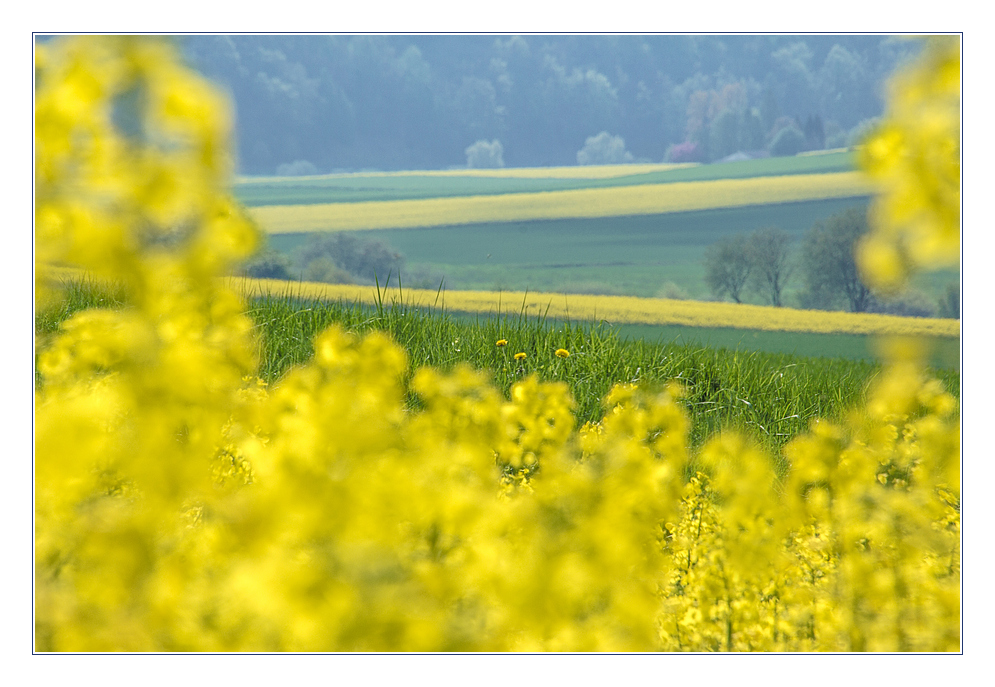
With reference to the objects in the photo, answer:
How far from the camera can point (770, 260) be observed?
149 inches

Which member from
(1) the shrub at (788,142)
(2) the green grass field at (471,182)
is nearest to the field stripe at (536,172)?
(2) the green grass field at (471,182)

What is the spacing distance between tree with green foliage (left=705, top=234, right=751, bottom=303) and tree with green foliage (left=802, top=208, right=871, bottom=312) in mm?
317

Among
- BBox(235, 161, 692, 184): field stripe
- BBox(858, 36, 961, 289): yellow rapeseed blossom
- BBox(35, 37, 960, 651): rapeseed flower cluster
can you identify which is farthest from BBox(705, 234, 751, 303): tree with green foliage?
BBox(35, 37, 960, 651): rapeseed flower cluster

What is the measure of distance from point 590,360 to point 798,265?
123cm

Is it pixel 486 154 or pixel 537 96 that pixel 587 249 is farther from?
pixel 537 96

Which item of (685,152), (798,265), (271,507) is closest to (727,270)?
(798,265)

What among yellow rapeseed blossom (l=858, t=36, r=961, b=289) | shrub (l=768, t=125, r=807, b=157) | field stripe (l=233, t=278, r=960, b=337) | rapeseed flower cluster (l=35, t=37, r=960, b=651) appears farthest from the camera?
field stripe (l=233, t=278, r=960, b=337)

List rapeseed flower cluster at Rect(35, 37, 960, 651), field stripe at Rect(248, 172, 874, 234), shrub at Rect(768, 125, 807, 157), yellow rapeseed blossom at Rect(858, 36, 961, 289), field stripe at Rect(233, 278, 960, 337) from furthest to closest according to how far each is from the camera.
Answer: field stripe at Rect(233, 278, 960, 337), field stripe at Rect(248, 172, 874, 234), shrub at Rect(768, 125, 807, 157), yellow rapeseed blossom at Rect(858, 36, 961, 289), rapeseed flower cluster at Rect(35, 37, 960, 651)

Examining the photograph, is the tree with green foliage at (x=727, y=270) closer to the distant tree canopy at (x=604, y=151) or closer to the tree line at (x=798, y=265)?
the tree line at (x=798, y=265)

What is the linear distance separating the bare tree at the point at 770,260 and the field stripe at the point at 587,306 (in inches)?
4.9

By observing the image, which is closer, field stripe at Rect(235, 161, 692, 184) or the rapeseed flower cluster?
the rapeseed flower cluster

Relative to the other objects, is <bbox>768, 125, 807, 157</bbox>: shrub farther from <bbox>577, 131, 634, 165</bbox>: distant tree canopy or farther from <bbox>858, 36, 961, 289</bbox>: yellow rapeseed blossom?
<bbox>858, 36, 961, 289</bbox>: yellow rapeseed blossom

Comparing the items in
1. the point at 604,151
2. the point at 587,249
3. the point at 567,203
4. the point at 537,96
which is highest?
the point at 537,96

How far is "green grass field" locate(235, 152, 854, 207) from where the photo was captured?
11.8 feet
